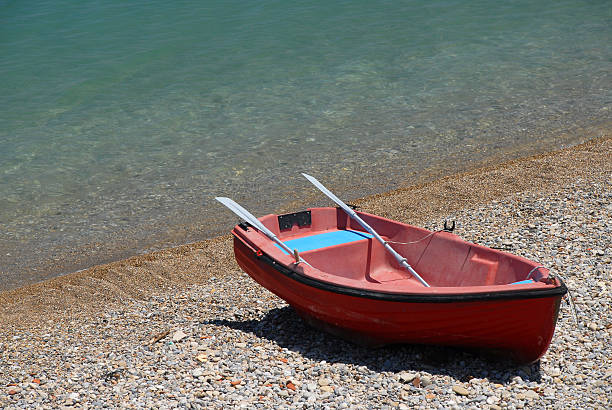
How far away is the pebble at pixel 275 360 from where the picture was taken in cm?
518

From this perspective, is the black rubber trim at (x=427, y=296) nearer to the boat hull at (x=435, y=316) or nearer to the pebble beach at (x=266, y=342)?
the boat hull at (x=435, y=316)

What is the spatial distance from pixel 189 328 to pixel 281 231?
1481 millimetres

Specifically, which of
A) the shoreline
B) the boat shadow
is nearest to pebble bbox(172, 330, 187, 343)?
the boat shadow

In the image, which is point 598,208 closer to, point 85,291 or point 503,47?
point 85,291

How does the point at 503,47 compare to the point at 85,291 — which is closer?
the point at 85,291

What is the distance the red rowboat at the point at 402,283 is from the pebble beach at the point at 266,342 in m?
0.30

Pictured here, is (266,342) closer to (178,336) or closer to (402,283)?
(178,336)

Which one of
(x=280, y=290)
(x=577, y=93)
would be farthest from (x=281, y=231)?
(x=577, y=93)

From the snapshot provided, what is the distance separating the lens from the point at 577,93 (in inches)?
605

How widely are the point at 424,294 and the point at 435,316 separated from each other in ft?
0.73

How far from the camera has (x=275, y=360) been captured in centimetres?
590

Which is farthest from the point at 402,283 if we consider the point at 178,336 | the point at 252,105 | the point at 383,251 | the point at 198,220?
the point at 252,105

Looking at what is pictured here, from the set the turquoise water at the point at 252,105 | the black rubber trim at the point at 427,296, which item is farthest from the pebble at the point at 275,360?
the turquoise water at the point at 252,105

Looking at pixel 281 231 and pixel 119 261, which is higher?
pixel 281 231
